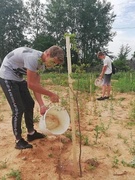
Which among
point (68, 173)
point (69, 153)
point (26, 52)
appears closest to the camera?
point (68, 173)

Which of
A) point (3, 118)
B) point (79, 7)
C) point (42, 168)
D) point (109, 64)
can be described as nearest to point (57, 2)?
point (79, 7)

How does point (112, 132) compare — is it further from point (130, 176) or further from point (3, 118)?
point (3, 118)

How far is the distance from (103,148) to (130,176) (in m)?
0.80

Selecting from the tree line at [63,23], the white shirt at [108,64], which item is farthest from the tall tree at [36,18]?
the white shirt at [108,64]

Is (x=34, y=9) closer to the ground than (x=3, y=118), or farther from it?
farther from it

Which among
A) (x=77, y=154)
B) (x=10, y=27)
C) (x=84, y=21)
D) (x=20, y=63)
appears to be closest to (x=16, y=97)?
(x=20, y=63)

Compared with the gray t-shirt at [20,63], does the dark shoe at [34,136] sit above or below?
below

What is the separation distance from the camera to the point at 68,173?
10.6 feet

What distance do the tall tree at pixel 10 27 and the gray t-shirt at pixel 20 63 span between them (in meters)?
30.9

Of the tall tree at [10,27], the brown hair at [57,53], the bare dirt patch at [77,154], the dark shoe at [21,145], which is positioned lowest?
the bare dirt patch at [77,154]

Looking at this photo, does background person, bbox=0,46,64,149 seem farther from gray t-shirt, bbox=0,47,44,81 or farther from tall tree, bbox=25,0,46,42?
tall tree, bbox=25,0,46,42

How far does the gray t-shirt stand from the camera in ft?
11.0

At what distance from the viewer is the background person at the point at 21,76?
3.26m

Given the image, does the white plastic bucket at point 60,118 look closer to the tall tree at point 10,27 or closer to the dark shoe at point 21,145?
the dark shoe at point 21,145
